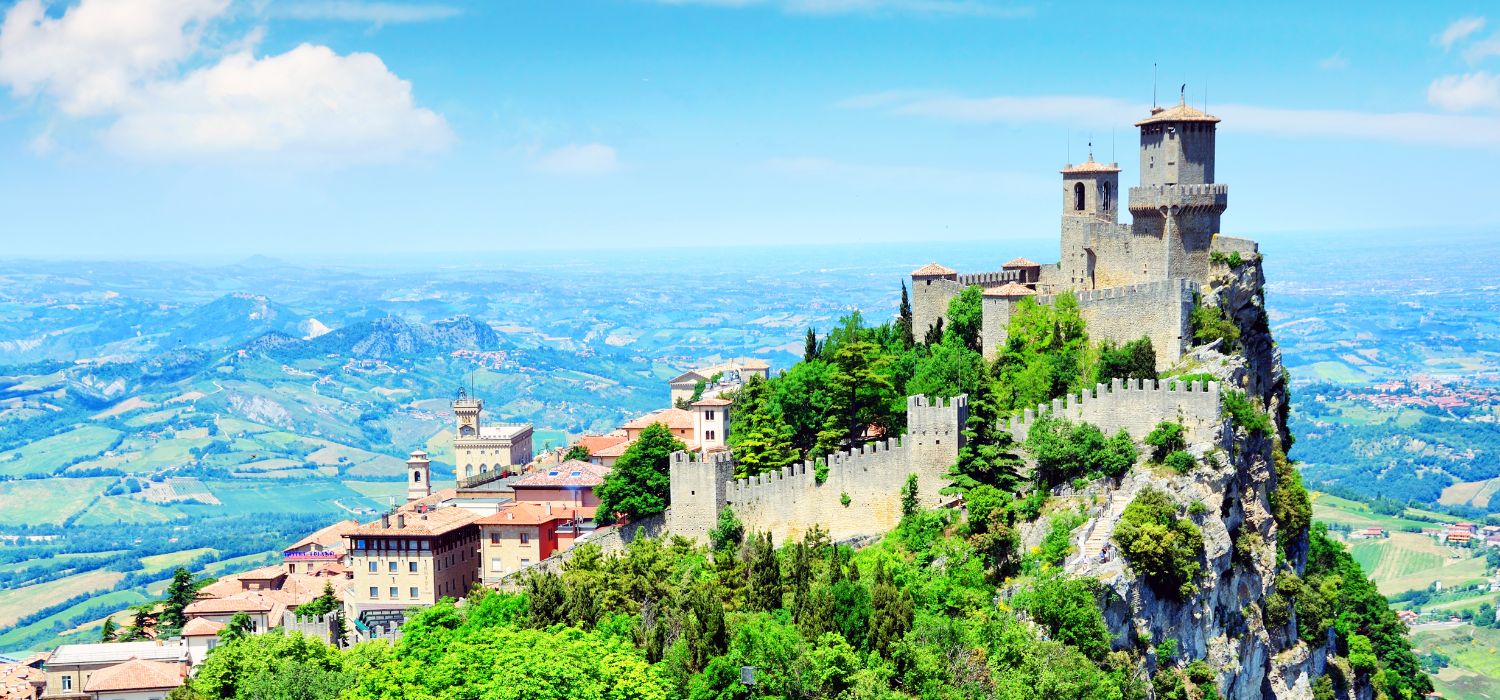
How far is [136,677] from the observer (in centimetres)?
5966

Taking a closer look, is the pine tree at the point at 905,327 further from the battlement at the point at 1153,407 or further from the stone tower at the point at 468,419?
the stone tower at the point at 468,419

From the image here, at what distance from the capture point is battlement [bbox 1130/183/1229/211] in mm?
61250

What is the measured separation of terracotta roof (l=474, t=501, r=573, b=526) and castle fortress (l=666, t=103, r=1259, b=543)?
8.36m

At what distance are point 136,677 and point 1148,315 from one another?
133ft

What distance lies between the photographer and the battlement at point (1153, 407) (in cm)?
5131

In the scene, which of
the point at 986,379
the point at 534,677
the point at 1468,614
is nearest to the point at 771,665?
the point at 534,677

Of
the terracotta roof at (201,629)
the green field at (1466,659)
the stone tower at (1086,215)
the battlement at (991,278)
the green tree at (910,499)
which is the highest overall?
the stone tower at (1086,215)

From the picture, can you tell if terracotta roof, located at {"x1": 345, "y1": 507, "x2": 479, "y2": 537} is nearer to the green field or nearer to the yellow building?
the yellow building

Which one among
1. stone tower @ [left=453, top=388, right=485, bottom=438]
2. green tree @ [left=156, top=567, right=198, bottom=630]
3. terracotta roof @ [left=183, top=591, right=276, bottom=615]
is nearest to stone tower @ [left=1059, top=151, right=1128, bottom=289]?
terracotta roof @ [left=183, top=591, right=276, bottom=615]

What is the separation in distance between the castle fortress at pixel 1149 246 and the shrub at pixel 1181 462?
7.16 metres

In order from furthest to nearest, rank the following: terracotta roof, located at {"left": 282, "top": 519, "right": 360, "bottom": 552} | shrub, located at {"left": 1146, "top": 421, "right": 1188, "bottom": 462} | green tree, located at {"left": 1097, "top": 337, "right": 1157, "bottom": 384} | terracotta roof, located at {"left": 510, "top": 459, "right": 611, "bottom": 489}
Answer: terracotta roof, located at {"left": 282, "top": 519, "right": 360, "bottom": 552} → terracotta roof, located at {"left": 510, "top": 459, "right": 611, "bottom": 489} → green tree, located at {"left": 1097, "top": 337, "right": 1157, "bottom": 384} → shrub, located at {"left": 1146, "top": 421, "right": 1188, "bottom": 462}

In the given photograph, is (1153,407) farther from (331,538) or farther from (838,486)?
(331,538)

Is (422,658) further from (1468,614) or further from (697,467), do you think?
(1468,614)

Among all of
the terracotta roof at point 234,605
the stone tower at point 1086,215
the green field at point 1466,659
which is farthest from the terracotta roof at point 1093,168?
the green field at point 1466,659
